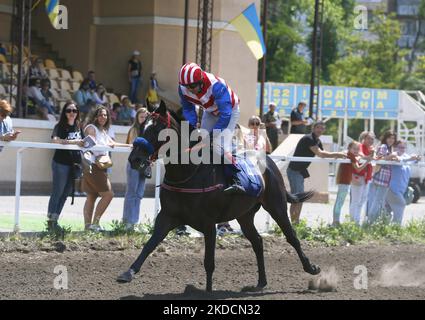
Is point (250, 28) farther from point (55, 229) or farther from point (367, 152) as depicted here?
point (55, 229)

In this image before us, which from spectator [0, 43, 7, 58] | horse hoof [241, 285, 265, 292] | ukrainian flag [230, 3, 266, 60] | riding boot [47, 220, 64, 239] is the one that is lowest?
horse hoof [241, 285, 265, 292]

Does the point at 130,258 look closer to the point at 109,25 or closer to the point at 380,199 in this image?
the point at 380,199

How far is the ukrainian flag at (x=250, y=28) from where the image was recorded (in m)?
19.0

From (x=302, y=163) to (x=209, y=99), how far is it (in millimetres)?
4591

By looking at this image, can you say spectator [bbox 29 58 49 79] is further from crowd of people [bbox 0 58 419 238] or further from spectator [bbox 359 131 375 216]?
spectator [bbox 359 131 375 216]

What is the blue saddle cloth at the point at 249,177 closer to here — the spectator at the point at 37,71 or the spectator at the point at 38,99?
the spectator at the point at 38,99

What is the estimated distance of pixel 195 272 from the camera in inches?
396

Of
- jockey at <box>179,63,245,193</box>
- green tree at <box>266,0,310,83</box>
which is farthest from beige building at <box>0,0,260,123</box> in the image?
green tree at <box>266,0,310,83</box>

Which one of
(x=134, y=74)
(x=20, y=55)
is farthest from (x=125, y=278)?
(x=134, y=74)

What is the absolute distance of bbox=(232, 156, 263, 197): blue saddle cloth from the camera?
29.3ft

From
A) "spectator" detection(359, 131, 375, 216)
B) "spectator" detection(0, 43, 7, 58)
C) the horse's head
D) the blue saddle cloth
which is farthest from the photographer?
"spectator" detection(0, 43, 7, 58)

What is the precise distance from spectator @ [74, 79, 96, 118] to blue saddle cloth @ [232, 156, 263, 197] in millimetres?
11213
